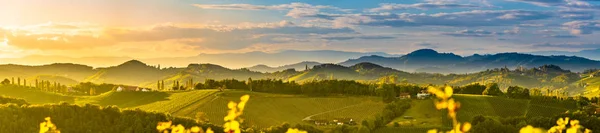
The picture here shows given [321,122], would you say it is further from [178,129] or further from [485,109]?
[178,129]

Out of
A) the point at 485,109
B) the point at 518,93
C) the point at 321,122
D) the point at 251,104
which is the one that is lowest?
the point at 321,122

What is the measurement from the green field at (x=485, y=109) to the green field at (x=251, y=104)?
11.6 metres

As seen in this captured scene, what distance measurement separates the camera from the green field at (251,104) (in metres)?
141

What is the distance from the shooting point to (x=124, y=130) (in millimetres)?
84188

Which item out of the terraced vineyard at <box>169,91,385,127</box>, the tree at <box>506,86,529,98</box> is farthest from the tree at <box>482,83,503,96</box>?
the terraced vineyard at <box>169,91,385,127</box>

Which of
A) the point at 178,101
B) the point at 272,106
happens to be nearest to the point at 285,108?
the point at 272,106

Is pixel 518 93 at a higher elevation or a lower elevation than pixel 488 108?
higher

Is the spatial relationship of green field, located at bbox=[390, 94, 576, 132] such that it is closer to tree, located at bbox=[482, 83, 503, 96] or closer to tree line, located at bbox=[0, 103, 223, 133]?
tree, located at bbox=[482, 83, 503, 96]

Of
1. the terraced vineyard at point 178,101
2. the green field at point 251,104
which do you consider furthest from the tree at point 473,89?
the terraced vineyard at point 178,101

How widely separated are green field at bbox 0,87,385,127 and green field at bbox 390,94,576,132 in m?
11.6

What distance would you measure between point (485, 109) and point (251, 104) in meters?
58.5

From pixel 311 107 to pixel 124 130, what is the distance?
244ft

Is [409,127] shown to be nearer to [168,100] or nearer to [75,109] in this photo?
[75,109]

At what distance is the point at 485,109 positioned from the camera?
14788 centimetres
